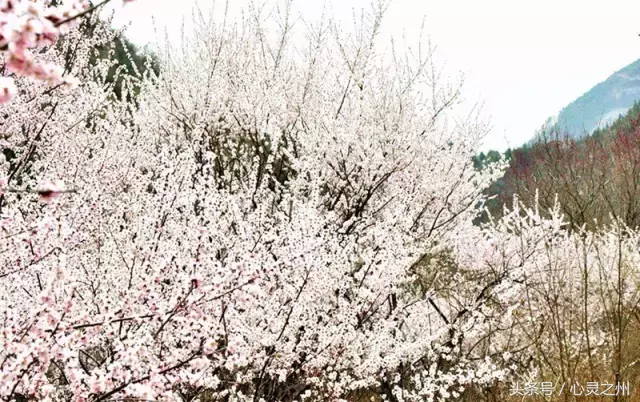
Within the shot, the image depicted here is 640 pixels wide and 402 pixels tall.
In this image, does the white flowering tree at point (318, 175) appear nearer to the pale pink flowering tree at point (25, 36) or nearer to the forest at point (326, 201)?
the forest at point (326, 201)

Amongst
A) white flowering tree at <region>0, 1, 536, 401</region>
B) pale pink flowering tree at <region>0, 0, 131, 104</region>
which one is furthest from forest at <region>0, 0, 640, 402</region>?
pale pink flowering tree at <region>0, 0, 131, 104</region>

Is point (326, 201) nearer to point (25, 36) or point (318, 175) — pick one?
point (318, 175)

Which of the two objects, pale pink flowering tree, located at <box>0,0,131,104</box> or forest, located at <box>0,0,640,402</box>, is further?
forest, located at <box>0,0,640,402</box>

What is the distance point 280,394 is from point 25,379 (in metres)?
4.01

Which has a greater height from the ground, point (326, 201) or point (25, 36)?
point (326, 201)

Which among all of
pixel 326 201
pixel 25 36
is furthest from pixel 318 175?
pixel 25 36

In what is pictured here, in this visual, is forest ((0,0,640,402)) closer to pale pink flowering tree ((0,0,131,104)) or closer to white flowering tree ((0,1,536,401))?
A: white flowering tree ((0,1,536,401))

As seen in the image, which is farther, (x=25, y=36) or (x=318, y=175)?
(x=318, y=175)

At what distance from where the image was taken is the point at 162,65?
10.6 meters

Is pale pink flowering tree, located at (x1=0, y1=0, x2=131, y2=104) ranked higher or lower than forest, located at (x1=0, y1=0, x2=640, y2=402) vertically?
lower

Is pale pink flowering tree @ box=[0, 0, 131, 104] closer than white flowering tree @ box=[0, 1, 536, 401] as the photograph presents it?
Yes

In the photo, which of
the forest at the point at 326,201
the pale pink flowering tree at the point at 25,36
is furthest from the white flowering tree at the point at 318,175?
the pale pink flowering tree at the point at 25,36

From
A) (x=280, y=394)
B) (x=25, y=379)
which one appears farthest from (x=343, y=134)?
(x=25, y=379)

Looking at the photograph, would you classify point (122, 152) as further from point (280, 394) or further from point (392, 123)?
point (280, 394)
